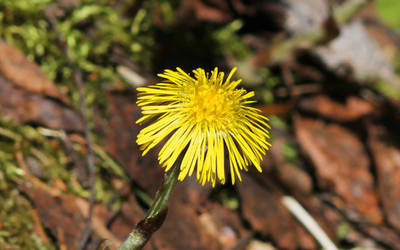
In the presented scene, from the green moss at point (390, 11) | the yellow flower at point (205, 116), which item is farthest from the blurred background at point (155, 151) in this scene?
the yellow flower at point (205, 116)

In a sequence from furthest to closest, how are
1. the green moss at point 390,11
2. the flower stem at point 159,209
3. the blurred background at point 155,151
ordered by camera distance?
the green moss at point 390,11 < the blurred background at point 155,151 < the flower stem at point 159,209

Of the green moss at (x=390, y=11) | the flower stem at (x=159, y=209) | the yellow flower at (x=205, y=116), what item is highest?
the green moss at (x=390, y=11)

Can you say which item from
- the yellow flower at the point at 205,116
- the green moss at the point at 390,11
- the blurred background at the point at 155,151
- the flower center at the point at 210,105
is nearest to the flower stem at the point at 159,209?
the yellow flower at the point at 205,116

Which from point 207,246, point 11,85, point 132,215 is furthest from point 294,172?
point 11,85

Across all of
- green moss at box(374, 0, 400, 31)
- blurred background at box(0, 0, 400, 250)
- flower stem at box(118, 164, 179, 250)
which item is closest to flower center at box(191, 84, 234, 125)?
flower stem at box(118, 164, 179, 250)

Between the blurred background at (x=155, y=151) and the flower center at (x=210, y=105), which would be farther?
the blurred background at (x=155, y=151)

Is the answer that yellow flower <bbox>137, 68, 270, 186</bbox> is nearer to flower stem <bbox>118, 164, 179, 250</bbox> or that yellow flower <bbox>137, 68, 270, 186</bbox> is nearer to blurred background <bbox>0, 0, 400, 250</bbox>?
flower stem <bbox>118, 164, 179, 250</bbox>

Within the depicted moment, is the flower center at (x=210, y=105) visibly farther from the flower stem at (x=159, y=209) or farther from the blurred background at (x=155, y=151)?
the blurred background at (x=155, y=151)

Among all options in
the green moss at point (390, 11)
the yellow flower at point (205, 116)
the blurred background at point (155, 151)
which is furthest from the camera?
the green moss at point (390, 11)

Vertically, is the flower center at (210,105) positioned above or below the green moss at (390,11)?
below
